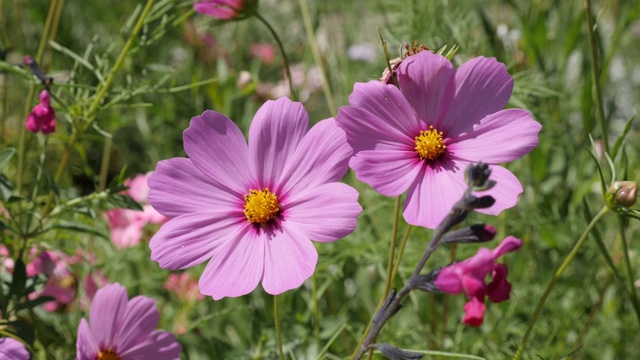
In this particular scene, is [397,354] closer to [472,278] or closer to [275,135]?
[472,278]

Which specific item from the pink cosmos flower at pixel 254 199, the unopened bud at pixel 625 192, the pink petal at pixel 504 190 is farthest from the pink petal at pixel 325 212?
the unopened bud at pixel 625 192

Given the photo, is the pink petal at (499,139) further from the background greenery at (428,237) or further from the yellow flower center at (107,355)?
the yellow flower center at (107,355)

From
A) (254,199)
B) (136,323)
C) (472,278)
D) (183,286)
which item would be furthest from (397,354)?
(183,286)

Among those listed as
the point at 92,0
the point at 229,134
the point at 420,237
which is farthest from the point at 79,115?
the point at 92,0

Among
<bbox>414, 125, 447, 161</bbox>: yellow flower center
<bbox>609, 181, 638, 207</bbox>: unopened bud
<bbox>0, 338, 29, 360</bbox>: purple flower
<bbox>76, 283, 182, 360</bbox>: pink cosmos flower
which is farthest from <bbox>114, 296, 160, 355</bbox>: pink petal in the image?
<bbox>609, 181, 638, 207</bbox>: unopened bud

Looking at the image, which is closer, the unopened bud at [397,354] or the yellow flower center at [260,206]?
the unopened bud at [397,354]

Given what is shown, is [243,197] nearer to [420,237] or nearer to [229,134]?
[229,134]
